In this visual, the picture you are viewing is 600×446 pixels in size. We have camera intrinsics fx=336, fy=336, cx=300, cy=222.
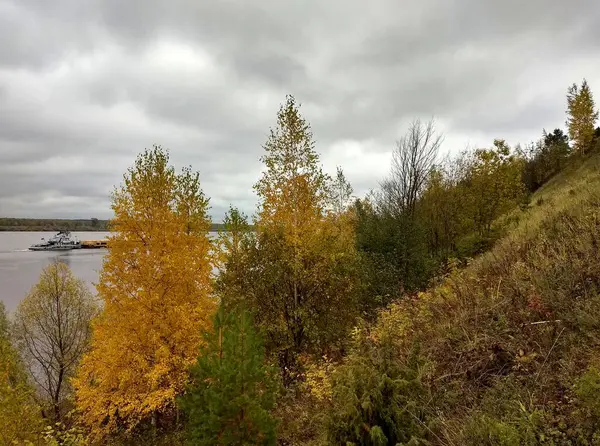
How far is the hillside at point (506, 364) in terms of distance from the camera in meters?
3.77

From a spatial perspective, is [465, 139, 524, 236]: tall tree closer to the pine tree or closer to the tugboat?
the pine tree

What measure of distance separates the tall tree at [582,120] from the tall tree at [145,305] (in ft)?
174

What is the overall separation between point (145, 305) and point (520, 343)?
464 inches

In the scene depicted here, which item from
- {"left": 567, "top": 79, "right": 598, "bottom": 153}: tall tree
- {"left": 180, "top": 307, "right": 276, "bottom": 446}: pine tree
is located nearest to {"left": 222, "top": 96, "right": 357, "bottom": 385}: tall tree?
{"left": 180, "top": 307, "right": 276, "bottom": 446}: pine tree

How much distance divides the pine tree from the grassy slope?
3.80 meters

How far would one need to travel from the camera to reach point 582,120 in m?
44.8

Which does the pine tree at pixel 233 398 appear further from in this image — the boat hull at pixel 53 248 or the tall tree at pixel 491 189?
the boat hull at pixel 53 248

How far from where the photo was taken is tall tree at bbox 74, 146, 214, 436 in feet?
40.5

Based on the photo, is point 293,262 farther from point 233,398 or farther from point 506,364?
point 506,364

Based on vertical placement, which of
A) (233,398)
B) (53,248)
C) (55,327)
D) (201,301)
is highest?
(201,301)

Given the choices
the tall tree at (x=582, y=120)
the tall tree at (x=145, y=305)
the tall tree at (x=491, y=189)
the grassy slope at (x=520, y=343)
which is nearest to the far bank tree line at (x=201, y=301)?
the tall tree at (x=145, y=305)

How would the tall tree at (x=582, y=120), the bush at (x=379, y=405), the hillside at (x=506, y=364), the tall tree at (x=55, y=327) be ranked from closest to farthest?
the hillside at (x=506, y=364) < the bush at (x=379, y=405) < the tall tree at (x=55, y=327) < the tall tree at (x=582, y=120)

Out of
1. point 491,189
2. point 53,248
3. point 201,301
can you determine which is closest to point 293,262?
point 201,301

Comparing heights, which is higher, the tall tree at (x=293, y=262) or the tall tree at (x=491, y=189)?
the tall tree at (x=491, y=189)
